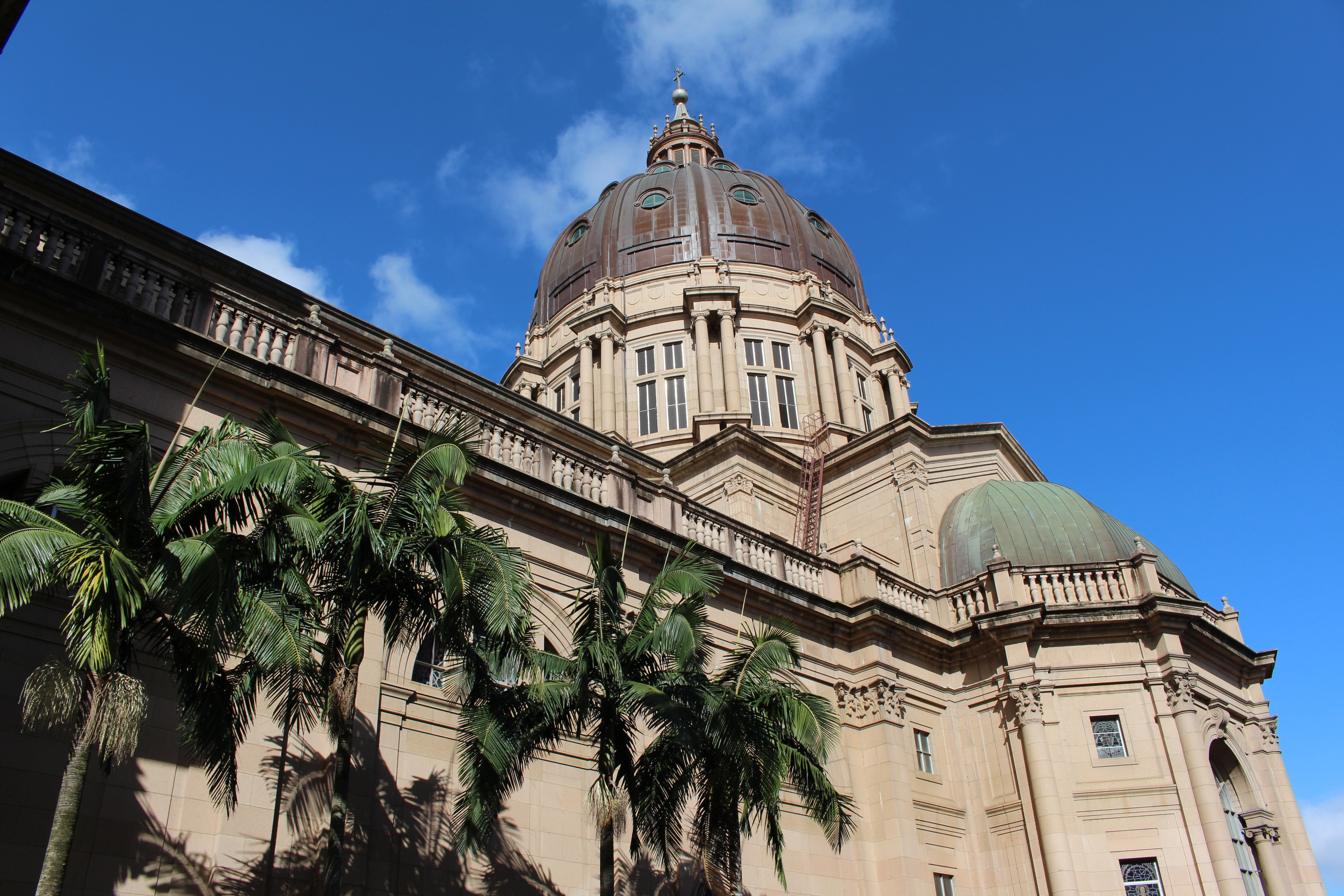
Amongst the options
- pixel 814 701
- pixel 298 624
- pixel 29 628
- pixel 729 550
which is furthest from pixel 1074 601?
pixel 29 628

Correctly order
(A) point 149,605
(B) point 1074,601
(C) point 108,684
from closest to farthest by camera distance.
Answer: (C) point 108,684, (A) point 149,605, (B) point 1074,601

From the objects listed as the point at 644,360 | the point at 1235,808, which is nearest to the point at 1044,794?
the point at 1235,808

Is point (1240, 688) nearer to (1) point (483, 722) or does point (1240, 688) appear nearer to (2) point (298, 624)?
(1) point (483, 722)

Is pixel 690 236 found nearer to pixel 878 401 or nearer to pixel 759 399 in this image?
pixel 759 399

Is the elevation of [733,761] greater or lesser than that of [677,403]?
lesser

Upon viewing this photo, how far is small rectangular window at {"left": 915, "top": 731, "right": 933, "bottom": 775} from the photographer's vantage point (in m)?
22.8

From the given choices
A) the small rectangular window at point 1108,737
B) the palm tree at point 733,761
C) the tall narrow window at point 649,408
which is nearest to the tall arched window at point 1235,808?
the small rectangular window at point 1108,737

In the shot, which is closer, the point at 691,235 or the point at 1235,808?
the point at 1235,808

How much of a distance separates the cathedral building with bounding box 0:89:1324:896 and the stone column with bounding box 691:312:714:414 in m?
0.13

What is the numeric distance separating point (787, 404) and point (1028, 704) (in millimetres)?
20293

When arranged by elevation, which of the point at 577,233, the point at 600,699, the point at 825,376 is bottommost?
the point at 600,699

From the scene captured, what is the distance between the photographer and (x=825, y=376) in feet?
136

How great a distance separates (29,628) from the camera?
11562mm

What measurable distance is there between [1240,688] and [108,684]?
25.5m
